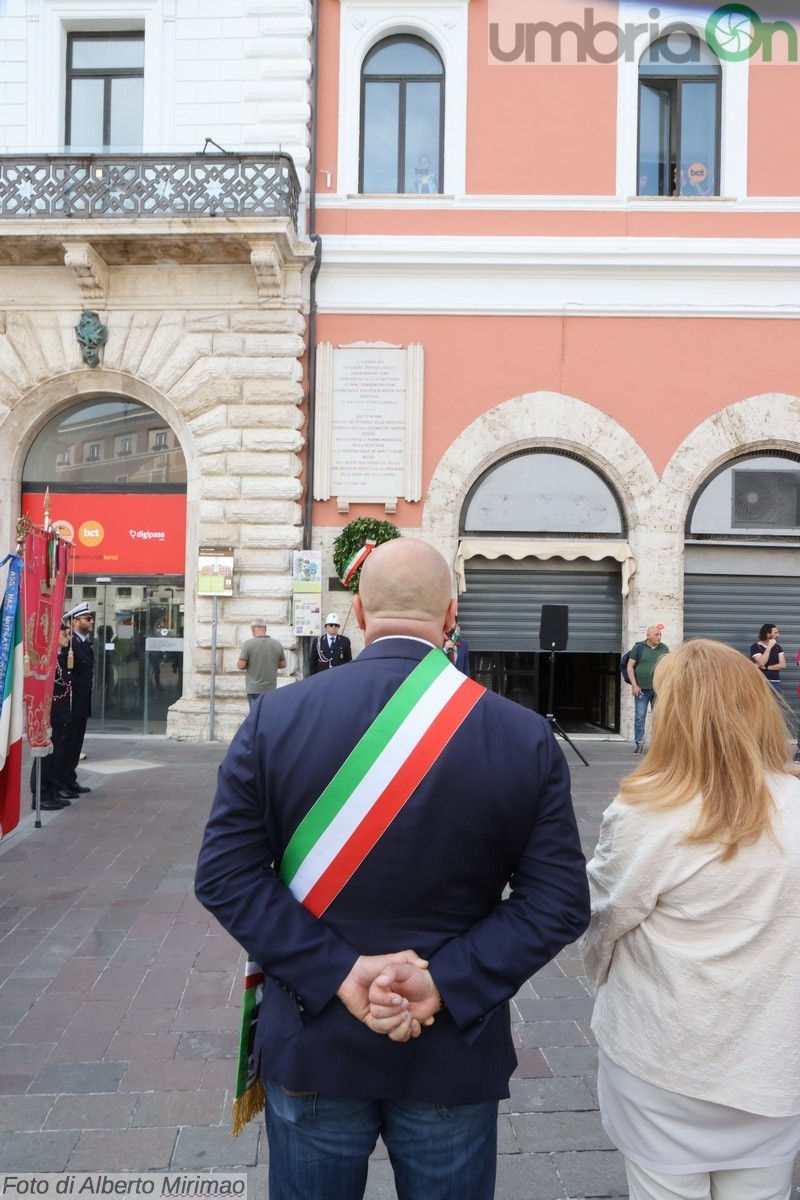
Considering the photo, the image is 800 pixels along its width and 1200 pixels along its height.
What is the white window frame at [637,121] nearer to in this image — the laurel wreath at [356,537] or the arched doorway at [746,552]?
the arched doorway at [746,552]

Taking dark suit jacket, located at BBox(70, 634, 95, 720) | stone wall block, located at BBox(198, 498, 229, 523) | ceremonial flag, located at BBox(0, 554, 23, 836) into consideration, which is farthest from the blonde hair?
stone wall block, located at BBox(198, 498, 229, 523)

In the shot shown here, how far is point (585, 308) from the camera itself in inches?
529

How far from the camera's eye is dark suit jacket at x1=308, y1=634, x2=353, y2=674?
12.5 meters

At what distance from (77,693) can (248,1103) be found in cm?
799

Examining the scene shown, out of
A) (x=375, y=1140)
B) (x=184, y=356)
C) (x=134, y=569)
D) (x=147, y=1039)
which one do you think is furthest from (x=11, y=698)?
(x=184, y=356)

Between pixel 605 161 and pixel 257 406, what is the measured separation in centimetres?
624

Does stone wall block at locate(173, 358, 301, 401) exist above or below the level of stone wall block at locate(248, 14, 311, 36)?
below

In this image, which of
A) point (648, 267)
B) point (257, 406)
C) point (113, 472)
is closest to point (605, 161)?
point (648, 267)

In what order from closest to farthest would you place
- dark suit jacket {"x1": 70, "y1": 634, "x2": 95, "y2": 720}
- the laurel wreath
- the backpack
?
dark suit jacket {"x1": 70, "y1": 634, "x2": 95, "y2": 720}
the backpack
the laurel wreath

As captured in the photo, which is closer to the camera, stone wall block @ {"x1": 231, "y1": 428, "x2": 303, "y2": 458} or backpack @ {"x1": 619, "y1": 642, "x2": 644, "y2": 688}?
backpack @ {"x1": 619, "y1": 642, "x2": 644, "y2": 688}

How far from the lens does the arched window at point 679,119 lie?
1365cm

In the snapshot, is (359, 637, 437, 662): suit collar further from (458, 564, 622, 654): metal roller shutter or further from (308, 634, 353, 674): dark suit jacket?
(458, 564, 622, 654): metal roller shutter

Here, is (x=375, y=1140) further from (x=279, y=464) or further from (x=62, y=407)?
(x=62, y=407)

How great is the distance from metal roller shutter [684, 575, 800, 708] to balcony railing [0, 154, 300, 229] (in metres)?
8.04
